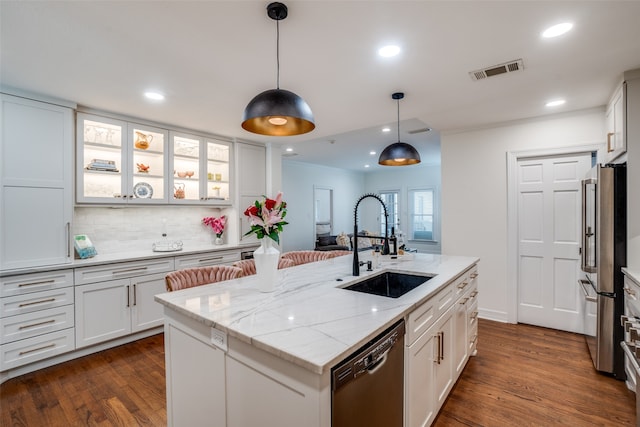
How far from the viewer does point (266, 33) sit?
1.91 meters

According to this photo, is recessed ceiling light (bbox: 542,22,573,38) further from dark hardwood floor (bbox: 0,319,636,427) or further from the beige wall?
dark hardwood floor (bbox: 0,319,636,427)

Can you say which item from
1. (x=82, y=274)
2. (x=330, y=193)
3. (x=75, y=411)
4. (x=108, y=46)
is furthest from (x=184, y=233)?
(x=330, y=193)

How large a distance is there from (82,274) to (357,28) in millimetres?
3290

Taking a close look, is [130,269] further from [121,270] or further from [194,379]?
[194,379]

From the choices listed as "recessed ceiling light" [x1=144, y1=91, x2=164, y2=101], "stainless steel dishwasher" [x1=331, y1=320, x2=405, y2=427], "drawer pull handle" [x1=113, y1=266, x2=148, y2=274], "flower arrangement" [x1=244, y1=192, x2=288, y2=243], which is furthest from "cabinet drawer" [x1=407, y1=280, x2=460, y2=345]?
"drawer pull handle" [x1=113, y1=266, x2=148, y2=274]

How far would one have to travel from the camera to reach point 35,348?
2.70 m

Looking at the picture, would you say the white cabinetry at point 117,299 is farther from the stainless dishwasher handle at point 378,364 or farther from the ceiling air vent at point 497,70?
the ceiling air vent at point 497,70

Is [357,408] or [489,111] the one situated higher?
[489,111]

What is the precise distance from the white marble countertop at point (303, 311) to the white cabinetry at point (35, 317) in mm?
1918

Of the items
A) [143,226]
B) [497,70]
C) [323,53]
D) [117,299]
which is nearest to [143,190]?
[143,226]

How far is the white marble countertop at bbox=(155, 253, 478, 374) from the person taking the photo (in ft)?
3.59

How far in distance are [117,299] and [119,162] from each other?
5.10ft

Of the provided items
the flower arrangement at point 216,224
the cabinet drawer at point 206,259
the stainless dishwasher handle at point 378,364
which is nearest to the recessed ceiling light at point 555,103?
the stainless dishwasher handle at point 378,364

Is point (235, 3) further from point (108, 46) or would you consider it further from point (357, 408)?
point (357, 408)
